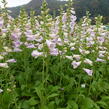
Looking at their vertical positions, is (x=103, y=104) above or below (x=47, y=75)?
below

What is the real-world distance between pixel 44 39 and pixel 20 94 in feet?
3.51

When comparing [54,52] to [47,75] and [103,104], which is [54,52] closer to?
[47,75]

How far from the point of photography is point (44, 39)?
14.1 feet

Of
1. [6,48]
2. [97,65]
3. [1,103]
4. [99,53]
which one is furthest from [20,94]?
[97,65]

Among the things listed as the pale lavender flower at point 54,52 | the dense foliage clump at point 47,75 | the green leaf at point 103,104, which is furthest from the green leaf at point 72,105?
the pale lavender flower at point 54,52

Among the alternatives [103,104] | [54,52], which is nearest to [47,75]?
[54,52]

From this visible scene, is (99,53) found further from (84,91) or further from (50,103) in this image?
(50,103)

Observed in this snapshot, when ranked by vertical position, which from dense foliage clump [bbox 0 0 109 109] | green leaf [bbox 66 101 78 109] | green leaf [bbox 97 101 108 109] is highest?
dense foliage clump [bbox 0 0 109 109]

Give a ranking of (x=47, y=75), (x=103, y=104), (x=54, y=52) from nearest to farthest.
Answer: (x=54, y=52)
(x=103, y=104)
(x=47, y=75)

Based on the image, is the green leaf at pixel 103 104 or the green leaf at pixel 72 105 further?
the green leaf at pixel 103 104

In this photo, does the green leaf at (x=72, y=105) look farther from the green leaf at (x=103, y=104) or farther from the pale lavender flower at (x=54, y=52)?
the pale lavender flower at (x=54, y=52)

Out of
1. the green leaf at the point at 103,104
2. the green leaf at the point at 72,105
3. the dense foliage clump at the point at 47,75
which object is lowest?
the green leaf at the point at 103,104

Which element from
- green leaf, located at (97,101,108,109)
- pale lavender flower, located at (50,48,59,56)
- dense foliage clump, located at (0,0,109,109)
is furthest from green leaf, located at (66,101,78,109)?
pale lavender flower, located at (50,48,59,56)

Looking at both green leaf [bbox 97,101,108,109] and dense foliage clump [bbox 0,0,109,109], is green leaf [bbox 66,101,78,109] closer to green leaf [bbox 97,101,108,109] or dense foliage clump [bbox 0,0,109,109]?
dense foliage clump [bbox 0,0,109,109]
